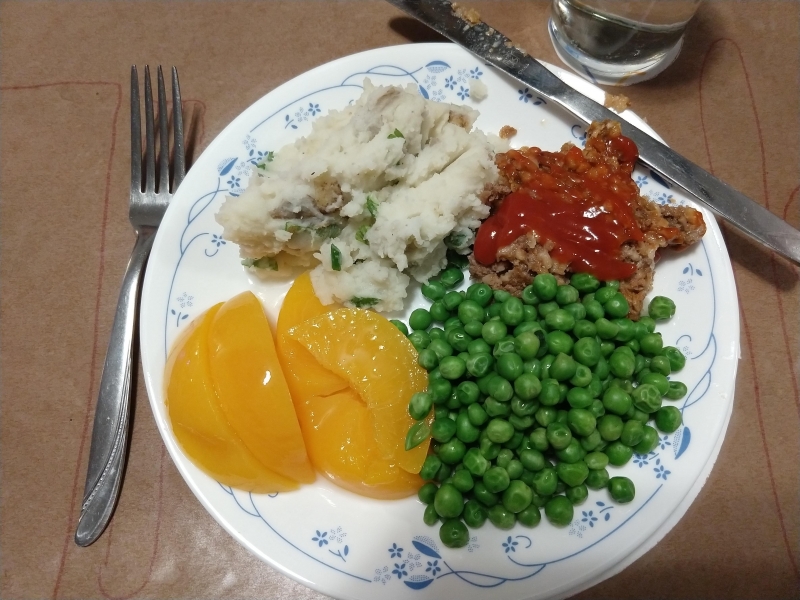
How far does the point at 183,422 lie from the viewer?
2424 mm

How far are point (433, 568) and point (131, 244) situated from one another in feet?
9.02

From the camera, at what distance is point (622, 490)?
2285 millimetres

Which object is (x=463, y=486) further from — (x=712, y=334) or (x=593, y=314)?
(x=712, y=334)

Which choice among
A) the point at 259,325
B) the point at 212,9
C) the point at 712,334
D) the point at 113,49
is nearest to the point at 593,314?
the point at 712,334

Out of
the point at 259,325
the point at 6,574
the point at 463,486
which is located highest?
the point at 259,325

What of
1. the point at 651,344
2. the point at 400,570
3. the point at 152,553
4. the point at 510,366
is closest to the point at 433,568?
the point at 400,570

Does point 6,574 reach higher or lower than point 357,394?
lower

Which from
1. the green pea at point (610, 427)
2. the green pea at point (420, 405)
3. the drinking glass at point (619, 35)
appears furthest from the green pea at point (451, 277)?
the drinking glass at point (619, 35)

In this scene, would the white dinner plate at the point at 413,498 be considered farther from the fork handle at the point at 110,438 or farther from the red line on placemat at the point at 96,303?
the red line on placemat at the point at 96,303

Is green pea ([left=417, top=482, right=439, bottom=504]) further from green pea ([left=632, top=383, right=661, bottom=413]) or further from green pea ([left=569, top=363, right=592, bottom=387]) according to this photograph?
green pea ([left=632, top=383, right=661, bottom=413])

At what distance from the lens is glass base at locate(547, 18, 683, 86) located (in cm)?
345

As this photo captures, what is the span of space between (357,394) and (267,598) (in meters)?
1.28

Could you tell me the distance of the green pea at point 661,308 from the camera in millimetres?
2557

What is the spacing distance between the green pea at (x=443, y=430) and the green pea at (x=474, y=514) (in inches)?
12.3
